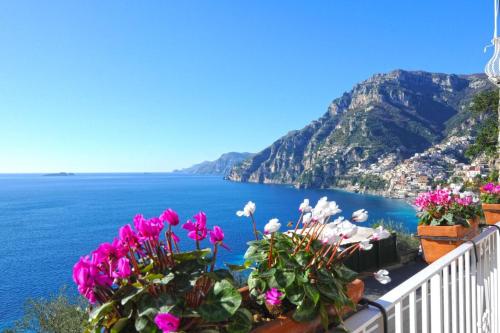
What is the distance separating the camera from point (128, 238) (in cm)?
76

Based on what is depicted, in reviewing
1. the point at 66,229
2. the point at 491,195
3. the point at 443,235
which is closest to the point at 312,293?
the point at 443,235

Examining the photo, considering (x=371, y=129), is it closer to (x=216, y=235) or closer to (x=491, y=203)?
(x=491, y=203)

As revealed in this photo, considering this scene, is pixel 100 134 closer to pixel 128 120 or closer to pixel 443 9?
pixel 128 120

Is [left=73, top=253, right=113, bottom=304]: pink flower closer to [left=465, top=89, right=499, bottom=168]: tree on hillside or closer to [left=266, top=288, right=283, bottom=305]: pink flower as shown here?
[left=266, top=288, right=283, bottom=305]: pink flower

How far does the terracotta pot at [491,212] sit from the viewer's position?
317 cm

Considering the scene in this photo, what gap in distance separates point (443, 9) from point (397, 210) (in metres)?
37.0

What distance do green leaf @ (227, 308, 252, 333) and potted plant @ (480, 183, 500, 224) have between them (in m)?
3.32

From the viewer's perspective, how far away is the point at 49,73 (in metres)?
49.2

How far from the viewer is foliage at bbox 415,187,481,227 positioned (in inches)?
95.1

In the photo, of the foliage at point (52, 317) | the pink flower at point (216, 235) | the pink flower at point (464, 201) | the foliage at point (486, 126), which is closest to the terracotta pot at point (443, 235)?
the pink flower at point (464, 201)

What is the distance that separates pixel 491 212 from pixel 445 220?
1.18 metres

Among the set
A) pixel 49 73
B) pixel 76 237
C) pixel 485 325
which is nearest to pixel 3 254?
pixel 76 237

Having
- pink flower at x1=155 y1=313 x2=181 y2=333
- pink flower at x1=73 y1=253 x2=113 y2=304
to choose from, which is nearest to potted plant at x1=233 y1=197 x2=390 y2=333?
pink flower at x1=155 y1=313 x2=181 y2=333

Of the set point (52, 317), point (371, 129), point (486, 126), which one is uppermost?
point (371, 129)
